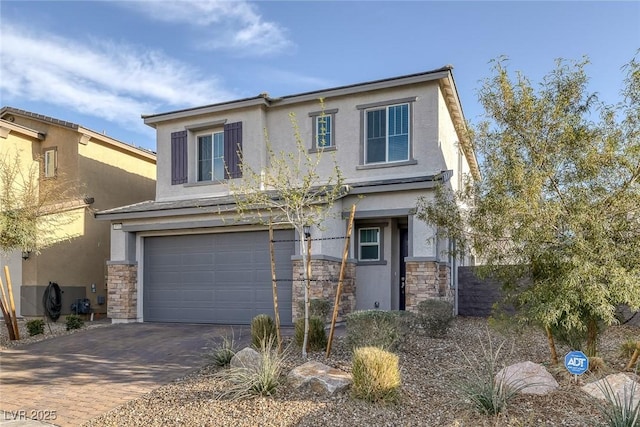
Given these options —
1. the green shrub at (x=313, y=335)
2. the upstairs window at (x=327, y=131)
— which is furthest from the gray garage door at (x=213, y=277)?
the green shrub at (x=313, y=335)

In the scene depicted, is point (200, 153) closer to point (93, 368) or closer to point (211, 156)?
point (211, 156)

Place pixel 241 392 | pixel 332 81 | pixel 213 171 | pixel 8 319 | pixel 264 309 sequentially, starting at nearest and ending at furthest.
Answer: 1. pixel 241 392
2. pixel 8 319
3. pixel 264 309
4. pixel 332 81
5. pixel 213 171

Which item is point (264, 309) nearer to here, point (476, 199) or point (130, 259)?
point (130, 259)

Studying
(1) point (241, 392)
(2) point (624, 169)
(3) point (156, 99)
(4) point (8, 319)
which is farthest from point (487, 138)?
(3) point (156, 99)

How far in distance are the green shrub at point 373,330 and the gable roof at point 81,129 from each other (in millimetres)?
12585

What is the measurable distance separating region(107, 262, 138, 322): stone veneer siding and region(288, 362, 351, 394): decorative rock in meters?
8.54

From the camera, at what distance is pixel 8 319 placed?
36.9ft

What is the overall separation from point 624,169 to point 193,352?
7.49 meters

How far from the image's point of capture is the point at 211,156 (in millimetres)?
15219

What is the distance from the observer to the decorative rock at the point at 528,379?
5.71 metres

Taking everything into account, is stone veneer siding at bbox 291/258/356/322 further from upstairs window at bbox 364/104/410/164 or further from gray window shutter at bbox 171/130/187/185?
gray window shutter at bbox 171/130/187/185

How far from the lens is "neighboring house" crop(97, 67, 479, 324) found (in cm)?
1206

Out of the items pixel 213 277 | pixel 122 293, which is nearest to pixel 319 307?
pixel 213 277

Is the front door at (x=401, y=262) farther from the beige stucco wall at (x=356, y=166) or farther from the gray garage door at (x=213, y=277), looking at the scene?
the gray garage door at (x=213, y=277)
